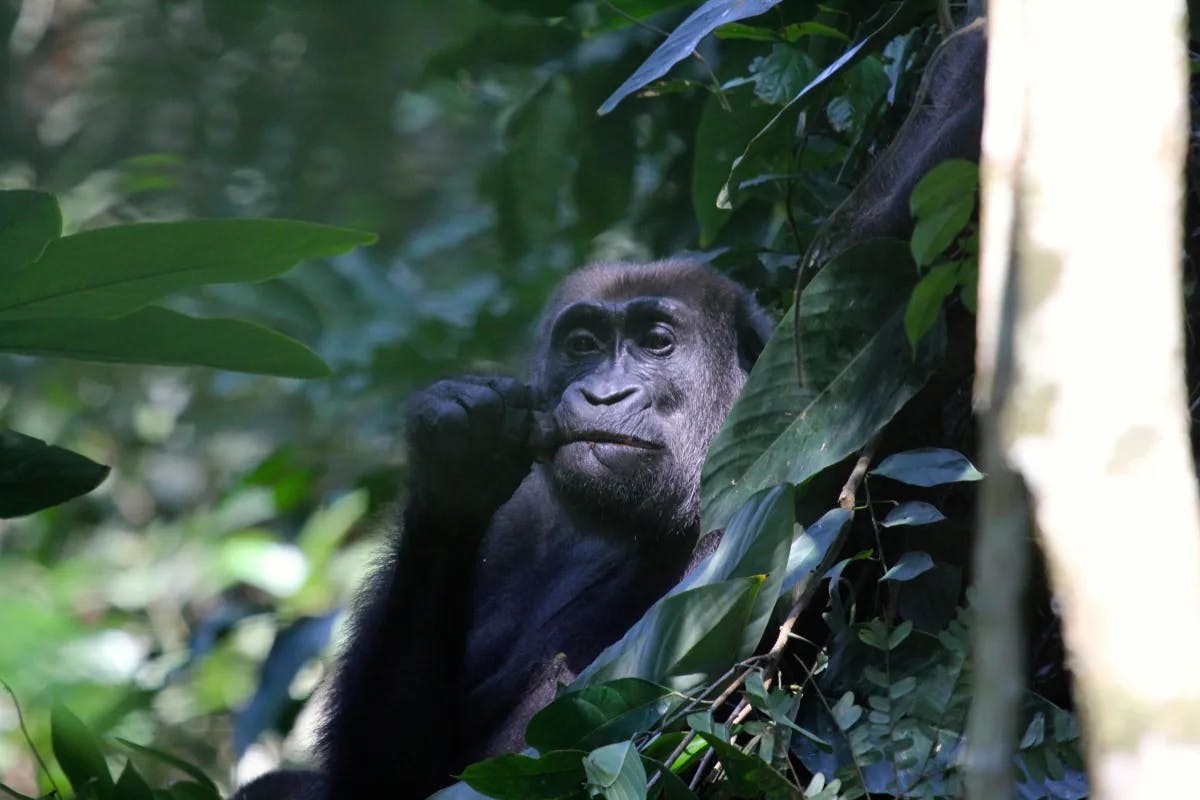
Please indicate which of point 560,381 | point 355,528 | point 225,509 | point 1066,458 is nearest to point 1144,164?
point 1066,458

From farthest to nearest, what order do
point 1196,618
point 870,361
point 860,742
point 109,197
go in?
point 109,197 → point 870,361 → point 860,742 → point 1196,618

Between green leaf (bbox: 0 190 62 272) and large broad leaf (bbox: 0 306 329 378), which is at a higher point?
green leaf (bbox: 0 190 62 272)

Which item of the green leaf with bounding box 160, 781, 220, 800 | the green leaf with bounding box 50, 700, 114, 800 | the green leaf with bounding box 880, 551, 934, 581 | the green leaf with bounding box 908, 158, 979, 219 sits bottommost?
the green leaf with bounding box 160, 781, 220, 800

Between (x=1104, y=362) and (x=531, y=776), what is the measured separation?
857 mm

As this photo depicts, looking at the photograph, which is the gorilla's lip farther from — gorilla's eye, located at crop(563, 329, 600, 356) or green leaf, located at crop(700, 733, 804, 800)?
green leaf, located at crop(700, 733, 804, 800)

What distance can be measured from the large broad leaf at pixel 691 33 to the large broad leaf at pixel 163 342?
0.53 metres

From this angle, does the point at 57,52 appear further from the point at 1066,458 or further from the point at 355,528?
the point at 1066,458

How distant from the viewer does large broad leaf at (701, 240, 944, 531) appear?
1.60m

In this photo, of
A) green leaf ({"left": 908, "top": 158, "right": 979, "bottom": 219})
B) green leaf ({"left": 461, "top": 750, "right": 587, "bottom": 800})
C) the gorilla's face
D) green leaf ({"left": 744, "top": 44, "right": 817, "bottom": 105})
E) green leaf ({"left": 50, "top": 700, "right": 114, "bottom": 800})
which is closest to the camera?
green leaf ({"left": 908, "top": 158, "right": 979, "bottom": 219})

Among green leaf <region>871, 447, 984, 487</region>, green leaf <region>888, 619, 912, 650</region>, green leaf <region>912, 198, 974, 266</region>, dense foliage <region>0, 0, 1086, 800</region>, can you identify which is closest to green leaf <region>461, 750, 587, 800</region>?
dense foliage <region>0, 0, 1086, 800</region>

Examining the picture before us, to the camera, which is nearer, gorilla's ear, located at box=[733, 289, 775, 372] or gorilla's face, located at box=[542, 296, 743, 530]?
gorilla's face, located at box=[542, 296, 743, 530]

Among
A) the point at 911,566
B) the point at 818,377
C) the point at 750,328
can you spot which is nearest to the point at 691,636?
the point at 911,566

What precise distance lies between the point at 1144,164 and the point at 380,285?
11.5 feet

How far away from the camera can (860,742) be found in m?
1.42
